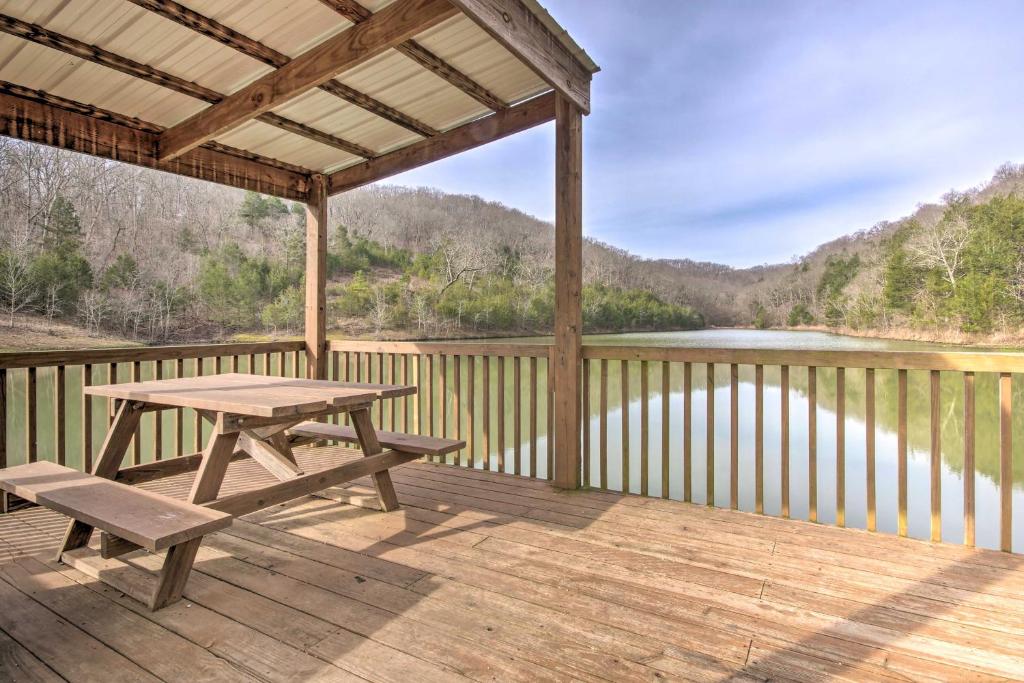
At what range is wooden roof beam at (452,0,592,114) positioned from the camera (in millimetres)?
2010

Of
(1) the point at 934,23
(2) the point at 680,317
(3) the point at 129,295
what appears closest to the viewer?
(1) the point at 934,23

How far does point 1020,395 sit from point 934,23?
922 cm

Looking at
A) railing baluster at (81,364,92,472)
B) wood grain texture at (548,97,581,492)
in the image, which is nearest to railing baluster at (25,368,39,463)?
railing baluster at (81,364,92,472)

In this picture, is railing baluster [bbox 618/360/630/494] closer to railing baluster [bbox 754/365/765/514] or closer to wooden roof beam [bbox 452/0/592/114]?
railing baluster [bbox 754/365/765/514]

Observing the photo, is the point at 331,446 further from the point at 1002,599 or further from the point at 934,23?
the point at 934,23

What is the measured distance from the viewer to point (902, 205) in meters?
13.2

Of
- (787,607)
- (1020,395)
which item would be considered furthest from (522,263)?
(787,607)

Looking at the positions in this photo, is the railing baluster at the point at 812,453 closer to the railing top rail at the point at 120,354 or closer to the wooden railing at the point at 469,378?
the wooden railing at the point at 469,378

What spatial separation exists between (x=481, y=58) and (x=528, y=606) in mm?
2661

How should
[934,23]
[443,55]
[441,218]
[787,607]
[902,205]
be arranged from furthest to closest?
[441,218]
[902,205]
[934,23]
[443,55]
[787,607]

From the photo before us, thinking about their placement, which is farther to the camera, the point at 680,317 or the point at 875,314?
the point at 680,317

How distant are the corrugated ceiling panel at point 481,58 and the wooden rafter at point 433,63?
0.09 feet

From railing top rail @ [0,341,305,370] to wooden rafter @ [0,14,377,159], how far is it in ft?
4.85

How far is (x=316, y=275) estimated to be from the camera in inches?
160
